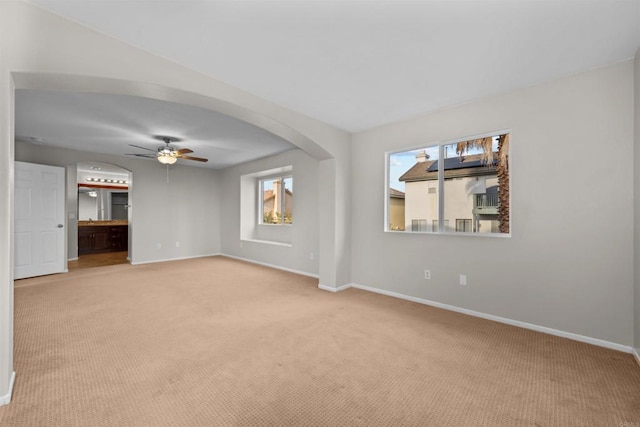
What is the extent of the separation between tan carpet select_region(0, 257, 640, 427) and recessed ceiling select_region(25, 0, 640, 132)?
8.37ft

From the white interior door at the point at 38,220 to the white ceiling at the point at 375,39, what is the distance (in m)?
4.88

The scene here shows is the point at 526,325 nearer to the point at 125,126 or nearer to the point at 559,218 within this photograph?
the point at 559,218

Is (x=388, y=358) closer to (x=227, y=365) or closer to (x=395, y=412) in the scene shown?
(x=395, y=412)

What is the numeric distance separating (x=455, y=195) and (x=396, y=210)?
2.82ft

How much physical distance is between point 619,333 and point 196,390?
353 centimetres

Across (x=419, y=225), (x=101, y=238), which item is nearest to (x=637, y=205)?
(x=419, y=225)

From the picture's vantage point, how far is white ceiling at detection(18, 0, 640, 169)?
1.75 meters

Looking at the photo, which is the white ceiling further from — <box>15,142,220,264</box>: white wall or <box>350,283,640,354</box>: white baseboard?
<box>15,142,220,264</box>: white wall

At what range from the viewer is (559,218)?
2613mm

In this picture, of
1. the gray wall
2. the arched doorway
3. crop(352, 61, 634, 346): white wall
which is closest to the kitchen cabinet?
the arched doorway

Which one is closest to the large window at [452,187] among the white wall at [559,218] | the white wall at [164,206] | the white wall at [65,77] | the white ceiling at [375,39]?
the white wall at [559,218]

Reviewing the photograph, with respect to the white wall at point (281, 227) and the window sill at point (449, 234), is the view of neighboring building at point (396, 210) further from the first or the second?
the white wall at point (281, 227)

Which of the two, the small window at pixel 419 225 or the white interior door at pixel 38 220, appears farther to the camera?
the white interior door at pixel 38 220

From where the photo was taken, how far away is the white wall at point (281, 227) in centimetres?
526
